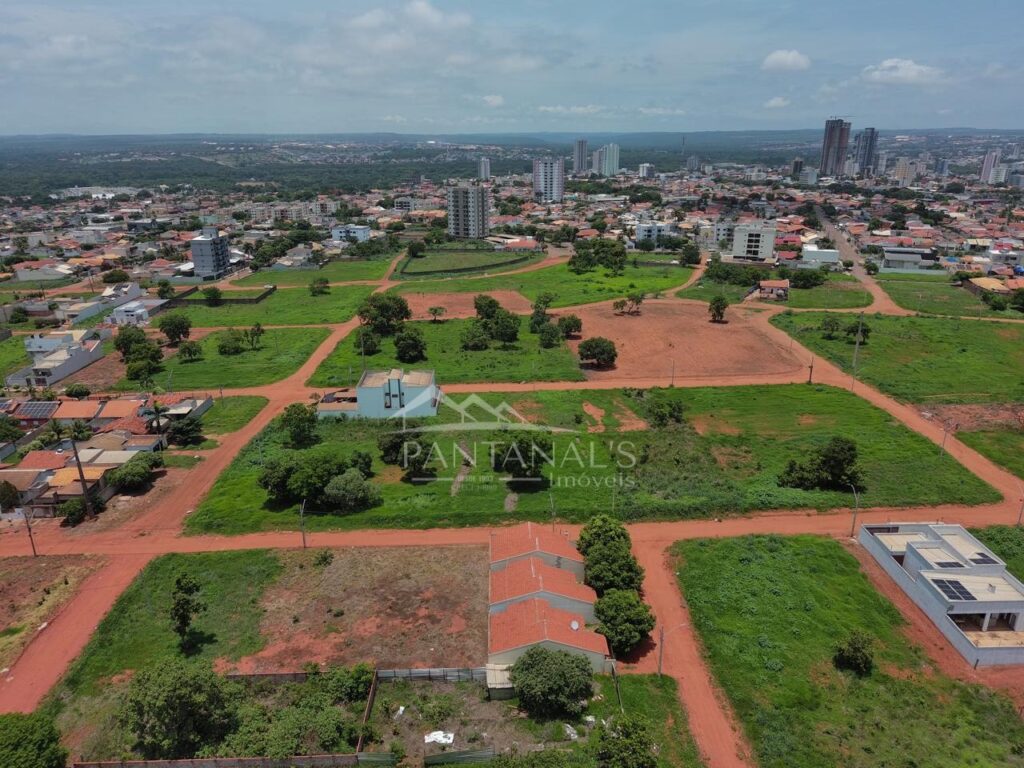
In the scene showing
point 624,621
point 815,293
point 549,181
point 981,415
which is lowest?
point 981,415

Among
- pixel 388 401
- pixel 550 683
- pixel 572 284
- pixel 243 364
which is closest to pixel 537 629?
pixel 550 683

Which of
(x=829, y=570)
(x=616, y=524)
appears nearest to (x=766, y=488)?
(x=829, y=570)

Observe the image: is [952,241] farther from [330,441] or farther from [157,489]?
[157,489]

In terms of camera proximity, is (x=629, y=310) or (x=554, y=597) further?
(x=629, y=310)

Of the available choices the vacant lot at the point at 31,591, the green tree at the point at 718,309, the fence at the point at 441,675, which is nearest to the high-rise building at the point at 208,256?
the green tree at the point at 718,309

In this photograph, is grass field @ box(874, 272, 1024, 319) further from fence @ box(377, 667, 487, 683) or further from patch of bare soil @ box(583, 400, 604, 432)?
fence @ box(377, 667, 487, 683)

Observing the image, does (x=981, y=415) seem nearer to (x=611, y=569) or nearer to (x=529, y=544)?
(x=611, y=569)
